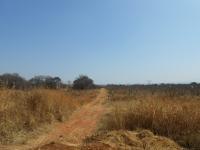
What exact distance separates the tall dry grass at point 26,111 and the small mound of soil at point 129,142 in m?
2.97

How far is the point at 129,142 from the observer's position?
10.2 metres

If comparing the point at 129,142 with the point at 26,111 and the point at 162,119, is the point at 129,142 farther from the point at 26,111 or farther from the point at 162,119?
the point at 26,111

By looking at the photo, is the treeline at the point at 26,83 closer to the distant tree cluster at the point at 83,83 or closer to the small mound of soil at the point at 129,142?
the small mound of soil at the point at 129,142

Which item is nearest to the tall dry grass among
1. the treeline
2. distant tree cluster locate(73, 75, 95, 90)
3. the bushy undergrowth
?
the treeline

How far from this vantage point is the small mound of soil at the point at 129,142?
9.43m

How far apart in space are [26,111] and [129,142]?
19.2 ft

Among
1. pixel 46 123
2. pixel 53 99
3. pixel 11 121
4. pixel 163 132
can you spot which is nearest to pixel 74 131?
pixel 46 123

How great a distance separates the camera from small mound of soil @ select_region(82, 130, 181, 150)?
371 inches

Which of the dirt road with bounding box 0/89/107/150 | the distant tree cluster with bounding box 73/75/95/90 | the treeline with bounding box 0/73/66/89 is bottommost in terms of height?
the dirt road with bounding box 0/89/107/150

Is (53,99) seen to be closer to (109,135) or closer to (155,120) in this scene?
(155,120)

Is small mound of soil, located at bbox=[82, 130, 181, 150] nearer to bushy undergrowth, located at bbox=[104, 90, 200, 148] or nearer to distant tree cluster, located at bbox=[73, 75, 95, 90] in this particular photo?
bushy undergrowth, located at bbox=[104, 90, 200, 148]

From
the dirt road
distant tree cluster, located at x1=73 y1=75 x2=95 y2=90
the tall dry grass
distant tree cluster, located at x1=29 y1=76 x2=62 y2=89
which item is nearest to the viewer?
the dirt road

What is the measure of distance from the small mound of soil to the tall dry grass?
2.97 m

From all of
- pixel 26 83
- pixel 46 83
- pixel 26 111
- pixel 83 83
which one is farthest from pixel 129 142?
pixel 83 83
